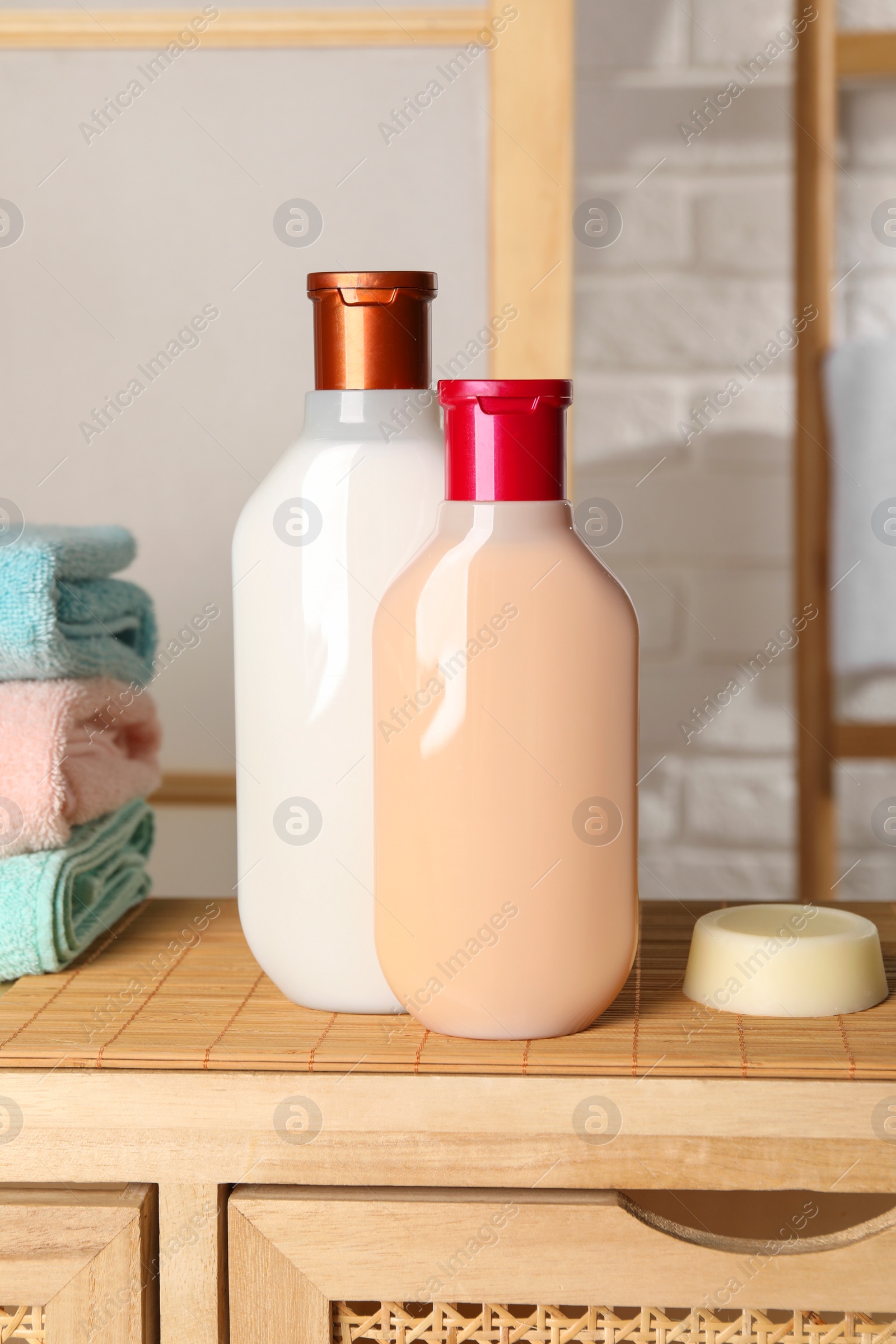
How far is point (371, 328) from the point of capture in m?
0.49

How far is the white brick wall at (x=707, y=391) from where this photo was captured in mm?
1180

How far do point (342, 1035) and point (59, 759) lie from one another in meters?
0.17

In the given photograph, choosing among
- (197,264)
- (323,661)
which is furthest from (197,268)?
(323,661)

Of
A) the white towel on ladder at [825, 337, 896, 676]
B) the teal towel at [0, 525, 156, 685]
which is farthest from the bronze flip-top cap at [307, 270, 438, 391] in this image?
the white towel on ladder at [825, 337, 896, 676]

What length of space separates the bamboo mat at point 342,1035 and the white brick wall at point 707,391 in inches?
27.7

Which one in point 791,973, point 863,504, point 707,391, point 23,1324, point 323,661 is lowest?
point 23,1324

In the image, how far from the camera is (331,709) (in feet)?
1.63

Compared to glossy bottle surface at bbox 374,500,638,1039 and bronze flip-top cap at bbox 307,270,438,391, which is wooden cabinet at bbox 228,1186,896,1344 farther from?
bronze flip-top cap at bbox 307,270,438,391

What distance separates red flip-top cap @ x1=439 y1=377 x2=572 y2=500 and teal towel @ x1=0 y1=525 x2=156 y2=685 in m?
0.21

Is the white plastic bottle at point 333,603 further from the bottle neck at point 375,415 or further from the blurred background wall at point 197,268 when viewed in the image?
the blurred background wall at point 197,268

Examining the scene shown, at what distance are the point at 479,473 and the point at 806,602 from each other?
74 centimetres

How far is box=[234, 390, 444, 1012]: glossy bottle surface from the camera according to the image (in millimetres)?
490

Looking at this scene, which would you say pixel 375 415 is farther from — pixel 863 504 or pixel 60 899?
pixel 863 504

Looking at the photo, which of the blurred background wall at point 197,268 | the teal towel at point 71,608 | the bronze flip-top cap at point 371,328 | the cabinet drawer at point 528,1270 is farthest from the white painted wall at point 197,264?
the cabinet drawer at point 528,1270
